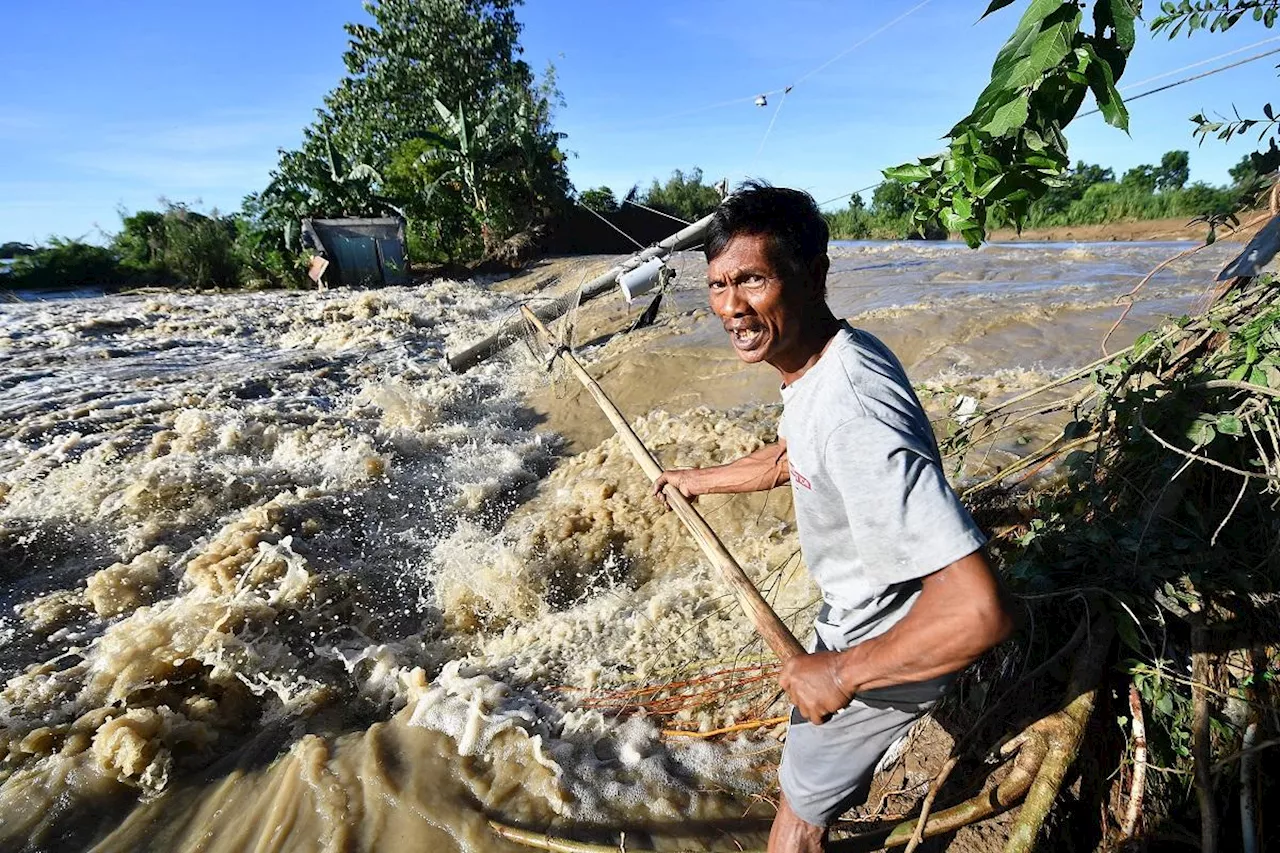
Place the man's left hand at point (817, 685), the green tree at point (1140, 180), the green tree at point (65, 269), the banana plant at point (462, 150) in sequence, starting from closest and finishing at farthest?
the man's left hand at point (817, 685), the green tree at point (65, 269), the banana plant at point (462, 150), the green tree at point (1140, 180)

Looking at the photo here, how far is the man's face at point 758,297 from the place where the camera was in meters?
1.38

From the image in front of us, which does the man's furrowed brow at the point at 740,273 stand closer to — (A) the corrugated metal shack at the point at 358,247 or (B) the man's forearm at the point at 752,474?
(B) the man's forearm at the point at 752,474

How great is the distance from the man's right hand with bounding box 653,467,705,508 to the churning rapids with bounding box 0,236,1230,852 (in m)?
0.69

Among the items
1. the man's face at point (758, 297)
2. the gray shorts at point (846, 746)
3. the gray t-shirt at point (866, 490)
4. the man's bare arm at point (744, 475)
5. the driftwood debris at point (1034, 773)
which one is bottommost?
the driftwood debris at point (1034, 773)

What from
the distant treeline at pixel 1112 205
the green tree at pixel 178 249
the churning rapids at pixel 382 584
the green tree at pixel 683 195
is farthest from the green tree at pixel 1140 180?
the green tree at pixel 178 249

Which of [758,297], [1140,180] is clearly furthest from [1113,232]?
[758,297]

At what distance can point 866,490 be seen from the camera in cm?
113

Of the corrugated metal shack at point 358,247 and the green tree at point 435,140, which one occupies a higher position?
the green tree at point 435,140

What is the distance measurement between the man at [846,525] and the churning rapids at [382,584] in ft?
3.03

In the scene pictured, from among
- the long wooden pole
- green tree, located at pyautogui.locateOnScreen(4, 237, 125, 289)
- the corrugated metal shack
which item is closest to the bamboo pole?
the long wooden pole

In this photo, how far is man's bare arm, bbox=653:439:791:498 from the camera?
2021mm

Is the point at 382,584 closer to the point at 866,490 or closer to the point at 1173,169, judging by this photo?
the point at 866,490

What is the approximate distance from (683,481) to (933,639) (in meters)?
1.30

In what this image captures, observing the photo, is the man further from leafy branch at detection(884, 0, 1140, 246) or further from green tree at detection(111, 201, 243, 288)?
green tree at detection(111, 201, 243, 288)
